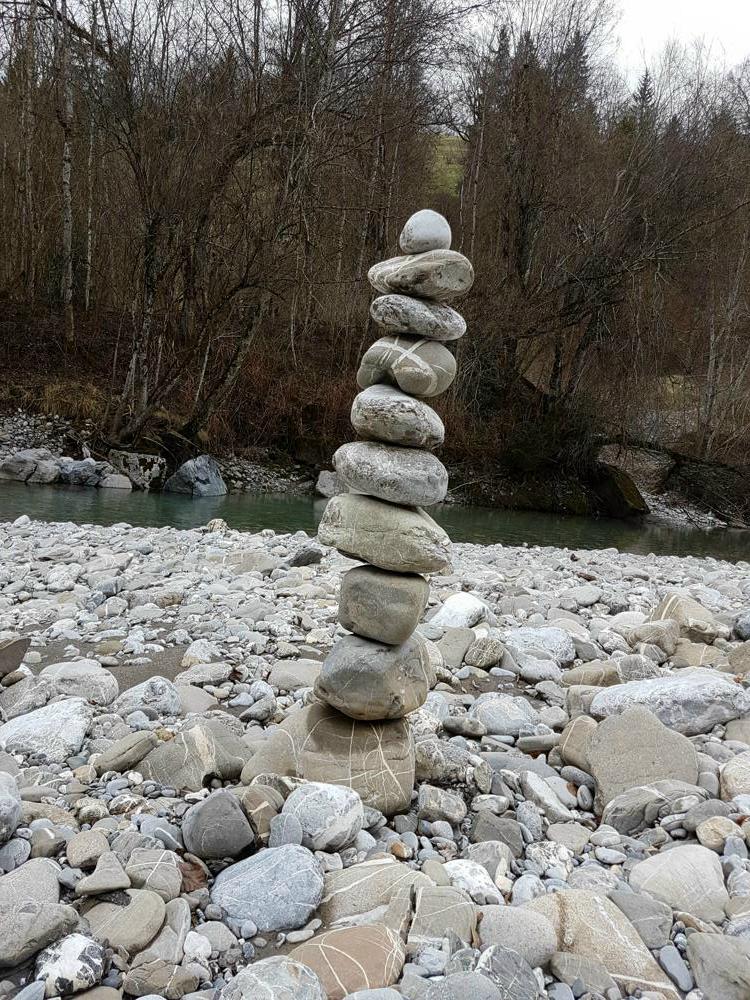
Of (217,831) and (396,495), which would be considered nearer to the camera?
(217,831)

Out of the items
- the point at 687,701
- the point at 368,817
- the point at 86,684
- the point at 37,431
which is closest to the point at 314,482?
the point at 37,431

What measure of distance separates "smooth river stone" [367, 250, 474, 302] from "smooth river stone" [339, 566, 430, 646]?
1.23m

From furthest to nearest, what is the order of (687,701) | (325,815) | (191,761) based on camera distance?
(687,701), (191,761), (325,815)

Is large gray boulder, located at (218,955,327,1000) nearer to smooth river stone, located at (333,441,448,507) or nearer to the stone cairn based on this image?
the stone cairn

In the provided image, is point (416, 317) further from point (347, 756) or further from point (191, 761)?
point (191, 761)

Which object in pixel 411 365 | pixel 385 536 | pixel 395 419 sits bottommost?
pixel 385 536

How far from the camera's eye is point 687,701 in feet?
11.9

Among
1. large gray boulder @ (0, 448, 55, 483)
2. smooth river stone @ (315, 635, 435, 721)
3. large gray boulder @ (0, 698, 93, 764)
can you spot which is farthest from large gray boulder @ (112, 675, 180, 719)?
large gray boulder @ (0, 448, 55, 483)

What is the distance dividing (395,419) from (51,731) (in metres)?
2.01

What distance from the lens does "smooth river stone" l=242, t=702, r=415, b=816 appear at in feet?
9.63

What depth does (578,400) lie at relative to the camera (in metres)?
17.8

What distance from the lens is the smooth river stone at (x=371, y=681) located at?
120 inches

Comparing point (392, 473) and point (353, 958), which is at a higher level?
point (392, 473)

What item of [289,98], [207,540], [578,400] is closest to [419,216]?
[207,540]
